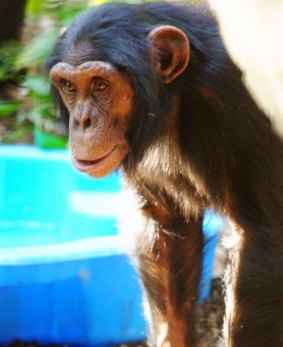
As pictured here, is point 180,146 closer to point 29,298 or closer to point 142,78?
point 142,78

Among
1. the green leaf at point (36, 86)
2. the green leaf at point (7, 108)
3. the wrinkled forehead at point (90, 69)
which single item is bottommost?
the green leaf at point (7, 108)

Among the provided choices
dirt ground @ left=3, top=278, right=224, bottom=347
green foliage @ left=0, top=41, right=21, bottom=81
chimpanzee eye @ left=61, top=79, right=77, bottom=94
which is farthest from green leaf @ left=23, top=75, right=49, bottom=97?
chimpanzee eye @ left=61, top=79, right=77, bottom=94

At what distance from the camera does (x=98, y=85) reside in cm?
388

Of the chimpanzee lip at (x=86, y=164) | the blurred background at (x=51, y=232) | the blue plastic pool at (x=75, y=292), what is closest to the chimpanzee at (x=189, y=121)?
the chimpanzee lip at (x=86, y=164)

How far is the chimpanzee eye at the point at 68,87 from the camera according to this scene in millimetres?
3955

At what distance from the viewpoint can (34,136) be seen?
7.09 meters

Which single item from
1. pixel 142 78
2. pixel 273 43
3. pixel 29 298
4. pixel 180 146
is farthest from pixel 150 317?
pixel 273 43

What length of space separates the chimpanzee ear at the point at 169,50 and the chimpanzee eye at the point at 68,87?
0.37 m

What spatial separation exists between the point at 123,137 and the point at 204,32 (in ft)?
1.90

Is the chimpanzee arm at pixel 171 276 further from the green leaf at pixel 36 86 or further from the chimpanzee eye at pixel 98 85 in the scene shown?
the green leaf at pixel 36 86

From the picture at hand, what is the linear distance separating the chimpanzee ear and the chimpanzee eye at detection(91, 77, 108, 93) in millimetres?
241

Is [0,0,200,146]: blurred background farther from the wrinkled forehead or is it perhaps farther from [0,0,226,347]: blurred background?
the wrinkled forehead

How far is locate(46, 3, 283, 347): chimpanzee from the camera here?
12.6ft

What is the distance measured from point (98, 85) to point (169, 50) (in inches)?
13.3
